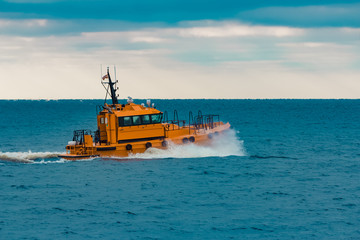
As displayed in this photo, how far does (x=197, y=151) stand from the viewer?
125ft

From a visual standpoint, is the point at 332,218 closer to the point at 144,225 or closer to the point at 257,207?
the point at 257,207

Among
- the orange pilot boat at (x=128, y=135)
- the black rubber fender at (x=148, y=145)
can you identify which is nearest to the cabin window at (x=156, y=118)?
the orange pilot boat at (x=128, y=135)

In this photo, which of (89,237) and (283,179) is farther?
(283,179)

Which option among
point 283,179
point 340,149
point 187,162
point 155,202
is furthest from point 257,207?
point 340,149

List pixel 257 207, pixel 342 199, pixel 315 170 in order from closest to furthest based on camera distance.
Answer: pixel 257 207
pixel 342 199
pixel 315 170

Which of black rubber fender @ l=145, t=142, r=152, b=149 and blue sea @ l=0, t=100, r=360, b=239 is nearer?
blue sea @ l=0, t=100, r=360, b=239

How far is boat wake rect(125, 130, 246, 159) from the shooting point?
1442 inches

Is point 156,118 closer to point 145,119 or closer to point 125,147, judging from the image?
point 145,119

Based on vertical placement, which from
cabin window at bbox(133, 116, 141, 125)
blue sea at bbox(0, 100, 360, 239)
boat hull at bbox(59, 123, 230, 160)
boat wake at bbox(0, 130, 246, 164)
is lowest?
blue sea at bbox(0, 100, 360, 239)

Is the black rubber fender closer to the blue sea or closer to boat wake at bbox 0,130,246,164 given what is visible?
boat wake at bbox 0,130,246,164

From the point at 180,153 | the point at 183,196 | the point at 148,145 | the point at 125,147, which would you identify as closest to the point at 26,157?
the point at 125,147

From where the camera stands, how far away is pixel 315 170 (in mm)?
33812

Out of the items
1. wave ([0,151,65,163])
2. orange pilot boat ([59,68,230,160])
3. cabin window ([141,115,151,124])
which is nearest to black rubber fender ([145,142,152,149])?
orange pilot boat ([59,68,230,160])

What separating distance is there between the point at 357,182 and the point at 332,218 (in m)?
8.56
